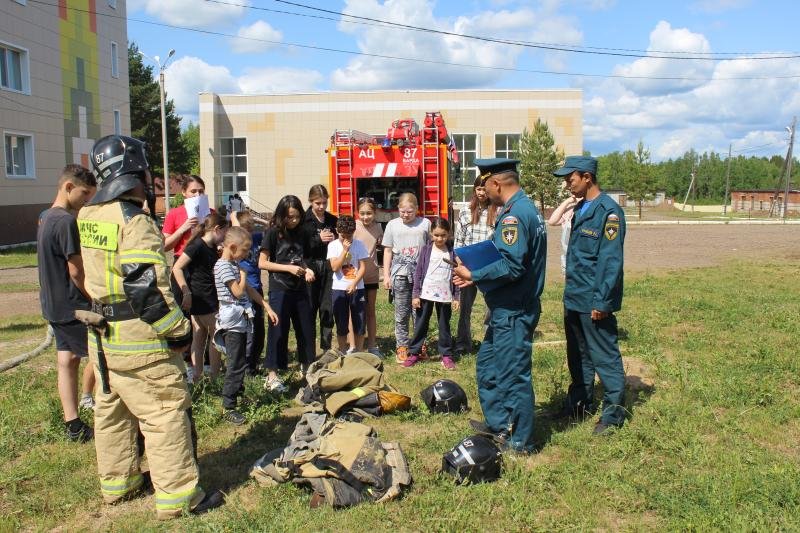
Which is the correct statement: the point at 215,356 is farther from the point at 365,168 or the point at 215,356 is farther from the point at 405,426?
the point at 365,168

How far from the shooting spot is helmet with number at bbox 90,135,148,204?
11.9 ft

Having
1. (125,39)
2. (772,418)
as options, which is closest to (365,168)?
(772,418)

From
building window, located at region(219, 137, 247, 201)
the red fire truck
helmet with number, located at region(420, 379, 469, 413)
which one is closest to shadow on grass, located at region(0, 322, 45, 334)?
helmet with number, located at region(420, 379, 469, 413)

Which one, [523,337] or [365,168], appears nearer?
[523,337]

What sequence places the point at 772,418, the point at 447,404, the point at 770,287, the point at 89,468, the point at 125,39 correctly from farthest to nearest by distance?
1. the point at 125,39
2. the point at 770,287
3. the point at 447,404
4. the point at 772,418
5. the point at 89,468

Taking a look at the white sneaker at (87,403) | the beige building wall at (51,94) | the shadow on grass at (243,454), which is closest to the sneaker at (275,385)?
the shadow on grass at (243,454)

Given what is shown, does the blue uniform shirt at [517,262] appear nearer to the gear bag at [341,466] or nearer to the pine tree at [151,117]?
the gear bag at [341,466]

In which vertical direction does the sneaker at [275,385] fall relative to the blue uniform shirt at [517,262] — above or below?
below

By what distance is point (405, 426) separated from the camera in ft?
16.8

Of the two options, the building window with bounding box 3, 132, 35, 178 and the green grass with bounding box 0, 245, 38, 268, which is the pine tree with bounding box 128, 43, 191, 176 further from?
the green grass with bounding box 0, 245, 38, 268

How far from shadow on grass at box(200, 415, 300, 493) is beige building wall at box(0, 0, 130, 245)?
18.3m

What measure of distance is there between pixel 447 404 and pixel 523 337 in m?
1.16

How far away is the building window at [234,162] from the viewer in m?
44.7

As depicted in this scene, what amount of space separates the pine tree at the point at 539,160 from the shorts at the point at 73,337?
37.6 metres
